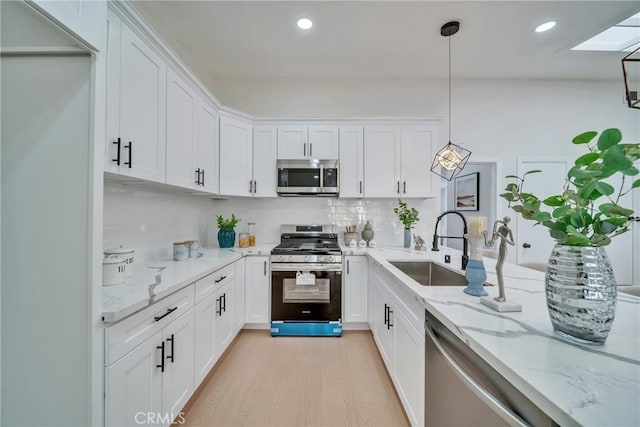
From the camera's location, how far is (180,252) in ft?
6.87

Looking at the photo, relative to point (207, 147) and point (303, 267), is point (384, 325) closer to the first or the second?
point (303, 267)

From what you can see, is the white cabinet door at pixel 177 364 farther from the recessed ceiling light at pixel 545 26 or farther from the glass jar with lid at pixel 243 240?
the recessed ceiling light at pixel 545 26

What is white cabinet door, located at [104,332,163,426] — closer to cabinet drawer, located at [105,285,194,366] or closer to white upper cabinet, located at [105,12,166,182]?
cabinet drawer, located at [105,285,194,366]

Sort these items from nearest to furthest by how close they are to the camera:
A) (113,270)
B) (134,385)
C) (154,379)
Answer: (134,385) → (154,379) → (113,270)

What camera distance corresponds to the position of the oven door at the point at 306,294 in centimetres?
258

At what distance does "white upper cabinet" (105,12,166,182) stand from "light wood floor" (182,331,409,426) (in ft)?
5.49

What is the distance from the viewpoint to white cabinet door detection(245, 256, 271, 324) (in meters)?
2.63

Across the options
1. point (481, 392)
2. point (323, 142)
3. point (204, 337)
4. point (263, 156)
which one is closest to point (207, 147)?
point (263, 156)

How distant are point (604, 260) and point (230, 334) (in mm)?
2519

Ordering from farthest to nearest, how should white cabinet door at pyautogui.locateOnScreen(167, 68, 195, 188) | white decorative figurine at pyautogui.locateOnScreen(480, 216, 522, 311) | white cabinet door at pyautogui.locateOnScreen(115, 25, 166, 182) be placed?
white cabinet door at pyautogui.locateOnScreen(167, 68, 195, 188) < white cabinet door at pyautogui.locateOnScreen(115, 25, 166, 182) < white decorative figurine at pyautogui.locateOnScreen(480, 216, 522, 311)

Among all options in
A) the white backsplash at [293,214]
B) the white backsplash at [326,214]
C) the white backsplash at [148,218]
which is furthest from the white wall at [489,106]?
the white backsplash at [148,218]

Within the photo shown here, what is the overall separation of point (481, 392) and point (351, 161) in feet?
8.40

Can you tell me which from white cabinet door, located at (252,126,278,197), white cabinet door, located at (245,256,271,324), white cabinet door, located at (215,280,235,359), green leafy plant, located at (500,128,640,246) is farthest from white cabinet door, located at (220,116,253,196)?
green leafy plant, located at (500,128,640,246)

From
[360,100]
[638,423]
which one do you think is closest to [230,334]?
[638,423]
